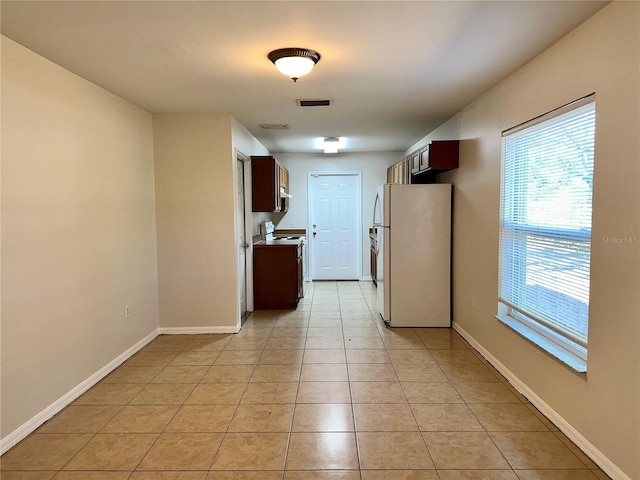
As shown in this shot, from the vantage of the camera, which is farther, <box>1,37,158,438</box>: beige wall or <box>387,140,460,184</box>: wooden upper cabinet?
<box>387,140,460,184</box>: wooden upper cabinet

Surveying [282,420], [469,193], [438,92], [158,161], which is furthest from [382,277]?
[158,161]

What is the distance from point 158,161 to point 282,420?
3.03 metres

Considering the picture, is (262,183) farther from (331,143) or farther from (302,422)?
(302,422)

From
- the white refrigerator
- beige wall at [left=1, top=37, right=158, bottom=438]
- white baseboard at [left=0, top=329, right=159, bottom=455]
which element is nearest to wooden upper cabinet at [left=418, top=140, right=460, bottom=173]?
the white refrigerator

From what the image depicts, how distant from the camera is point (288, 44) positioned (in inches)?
98.3

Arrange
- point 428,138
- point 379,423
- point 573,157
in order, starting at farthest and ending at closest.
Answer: point 428,138
point 379,423
point 573,157

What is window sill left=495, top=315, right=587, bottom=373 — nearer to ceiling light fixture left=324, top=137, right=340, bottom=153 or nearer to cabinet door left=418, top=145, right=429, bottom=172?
cabinet door left=418, top=145, right=429, bottom=172

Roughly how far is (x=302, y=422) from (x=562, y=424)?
1564 mm

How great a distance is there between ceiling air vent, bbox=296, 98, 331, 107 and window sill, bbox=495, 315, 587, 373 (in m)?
2.47

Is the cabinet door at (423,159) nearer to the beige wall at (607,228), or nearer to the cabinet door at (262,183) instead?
the beige wall at (607,228)

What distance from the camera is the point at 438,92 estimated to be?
3.57 meters

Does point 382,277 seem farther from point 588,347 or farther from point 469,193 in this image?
point 588,347

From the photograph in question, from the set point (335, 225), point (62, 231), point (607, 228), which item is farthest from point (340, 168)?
point (607, 228)

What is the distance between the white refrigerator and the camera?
4.46m
